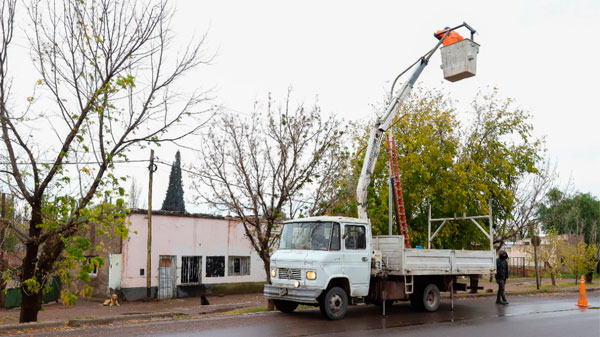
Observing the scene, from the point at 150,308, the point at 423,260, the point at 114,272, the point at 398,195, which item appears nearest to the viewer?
the point at 423,260

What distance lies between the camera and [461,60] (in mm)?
13672

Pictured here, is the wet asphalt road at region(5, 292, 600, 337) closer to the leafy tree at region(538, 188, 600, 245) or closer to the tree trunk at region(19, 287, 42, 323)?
the tree trunk at region(19, 287, 42, 323)

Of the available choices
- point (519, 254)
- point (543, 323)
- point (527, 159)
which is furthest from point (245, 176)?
point (519, 254)

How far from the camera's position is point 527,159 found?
2153 cm

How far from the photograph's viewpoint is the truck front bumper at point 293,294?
11.7 metres

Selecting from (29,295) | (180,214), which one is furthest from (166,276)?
(29,295)

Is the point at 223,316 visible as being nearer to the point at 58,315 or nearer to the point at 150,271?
A: the point at 58,315

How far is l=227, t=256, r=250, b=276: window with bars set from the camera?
→ 91.5 feet

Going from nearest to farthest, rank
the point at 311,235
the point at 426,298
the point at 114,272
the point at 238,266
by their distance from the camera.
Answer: the point at 311,235, the point at 426,298, the point at 114,272, the point at 238,266

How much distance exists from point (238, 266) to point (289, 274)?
649 inches

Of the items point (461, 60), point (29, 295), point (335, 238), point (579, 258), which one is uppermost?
point (461, 60)

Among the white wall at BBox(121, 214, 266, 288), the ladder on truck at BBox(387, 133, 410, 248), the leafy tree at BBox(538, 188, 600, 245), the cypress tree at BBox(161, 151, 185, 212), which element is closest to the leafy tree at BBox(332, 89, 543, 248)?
the ladder on truck at BBox(387, 133, 410, 248)

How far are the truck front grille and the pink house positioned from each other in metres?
13.3

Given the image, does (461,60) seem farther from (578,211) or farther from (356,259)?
(578,211)
